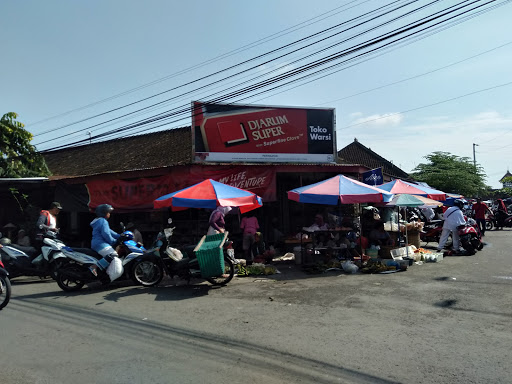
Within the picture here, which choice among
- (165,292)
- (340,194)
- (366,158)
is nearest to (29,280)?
(165,292)

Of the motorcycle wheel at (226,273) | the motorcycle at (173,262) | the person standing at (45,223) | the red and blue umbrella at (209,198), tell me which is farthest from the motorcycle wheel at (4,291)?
the red and blue umbrella at (209,198)

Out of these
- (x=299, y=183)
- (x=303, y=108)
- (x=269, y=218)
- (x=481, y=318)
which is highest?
(x=303, y=108)

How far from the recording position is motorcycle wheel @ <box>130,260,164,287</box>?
325 inches

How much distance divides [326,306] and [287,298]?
0.85 meters

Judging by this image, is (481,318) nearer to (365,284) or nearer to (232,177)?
(365,284)

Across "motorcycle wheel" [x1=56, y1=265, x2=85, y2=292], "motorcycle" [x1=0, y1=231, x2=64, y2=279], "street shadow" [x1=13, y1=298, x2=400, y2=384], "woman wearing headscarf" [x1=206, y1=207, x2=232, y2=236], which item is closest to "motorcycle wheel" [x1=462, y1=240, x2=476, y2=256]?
"woman wearing headscarf" [x1=206, y1=207, x2=232, y2=236]

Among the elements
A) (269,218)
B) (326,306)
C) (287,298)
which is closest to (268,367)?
(326,306)

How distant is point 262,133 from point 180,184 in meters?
3.35

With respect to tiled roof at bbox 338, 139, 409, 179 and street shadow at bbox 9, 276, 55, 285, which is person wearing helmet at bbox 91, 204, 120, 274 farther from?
tiled roof at bbox 338, 139, 409, 179

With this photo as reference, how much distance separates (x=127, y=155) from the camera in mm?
18688

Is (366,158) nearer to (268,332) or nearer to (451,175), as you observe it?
(451,175)

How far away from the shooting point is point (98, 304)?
6961 mm

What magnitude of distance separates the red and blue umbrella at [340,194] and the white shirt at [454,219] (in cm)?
322

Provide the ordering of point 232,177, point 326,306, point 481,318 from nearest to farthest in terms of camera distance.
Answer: point 481,318 < point 326,306 < point 232,177
